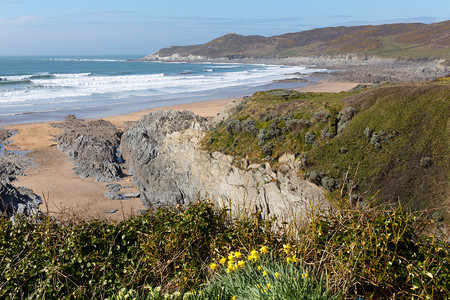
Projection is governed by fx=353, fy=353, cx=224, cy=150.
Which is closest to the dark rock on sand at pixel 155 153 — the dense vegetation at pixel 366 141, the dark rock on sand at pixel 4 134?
the dense vegetation at pixel 366 141

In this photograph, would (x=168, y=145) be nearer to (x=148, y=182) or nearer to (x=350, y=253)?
(x=148, y=182)

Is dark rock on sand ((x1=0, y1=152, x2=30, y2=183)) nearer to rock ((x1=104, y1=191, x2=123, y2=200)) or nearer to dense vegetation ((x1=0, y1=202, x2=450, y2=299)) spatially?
rock ((x1=104, y1=191, x2=123, y2=200))

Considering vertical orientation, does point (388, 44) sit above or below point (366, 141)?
above

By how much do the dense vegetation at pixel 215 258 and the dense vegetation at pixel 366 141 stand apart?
542 centimetres

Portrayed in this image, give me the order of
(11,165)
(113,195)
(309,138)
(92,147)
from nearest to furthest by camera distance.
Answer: (309,138), (113,195), (11,165), (92,147)

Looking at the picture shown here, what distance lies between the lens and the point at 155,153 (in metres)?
22.2

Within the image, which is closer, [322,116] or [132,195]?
[322,116]

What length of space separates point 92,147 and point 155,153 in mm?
6983

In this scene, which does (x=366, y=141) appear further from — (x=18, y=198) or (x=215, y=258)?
(x=18, y=198)

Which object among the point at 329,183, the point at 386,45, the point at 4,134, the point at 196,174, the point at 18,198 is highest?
the point at 386,45

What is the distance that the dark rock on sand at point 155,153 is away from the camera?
18.0m

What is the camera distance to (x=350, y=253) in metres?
4.66

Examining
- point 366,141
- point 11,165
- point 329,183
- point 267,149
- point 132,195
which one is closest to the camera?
point 329,183

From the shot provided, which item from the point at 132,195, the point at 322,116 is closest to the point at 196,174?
the point at 132,195
